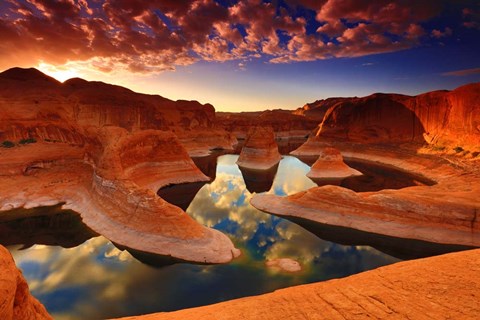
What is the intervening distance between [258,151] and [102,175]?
1155 inches

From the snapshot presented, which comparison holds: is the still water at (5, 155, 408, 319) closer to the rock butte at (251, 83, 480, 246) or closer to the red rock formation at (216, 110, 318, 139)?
the rock butte at (251, 83, 480, 246)

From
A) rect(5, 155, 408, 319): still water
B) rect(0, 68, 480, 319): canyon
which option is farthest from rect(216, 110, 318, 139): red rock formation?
rect(5, 155, 408, 319): still water

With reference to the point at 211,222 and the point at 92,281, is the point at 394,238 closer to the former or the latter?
the point at 211,222

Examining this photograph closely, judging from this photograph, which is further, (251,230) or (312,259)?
(251,230)

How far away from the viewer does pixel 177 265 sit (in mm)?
15602

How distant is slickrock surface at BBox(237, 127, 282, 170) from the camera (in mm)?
46781

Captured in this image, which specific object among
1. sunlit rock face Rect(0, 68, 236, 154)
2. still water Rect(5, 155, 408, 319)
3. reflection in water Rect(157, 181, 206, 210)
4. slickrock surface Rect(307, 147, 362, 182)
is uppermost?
sunlit rock face Rect(0, 68, 236, 154)

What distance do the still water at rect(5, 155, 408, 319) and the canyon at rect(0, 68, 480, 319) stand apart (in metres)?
1.15

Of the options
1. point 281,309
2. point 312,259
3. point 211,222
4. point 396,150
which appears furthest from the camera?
point 396,150

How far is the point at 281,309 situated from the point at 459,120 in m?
59.1

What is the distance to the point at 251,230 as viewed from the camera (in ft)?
69.4

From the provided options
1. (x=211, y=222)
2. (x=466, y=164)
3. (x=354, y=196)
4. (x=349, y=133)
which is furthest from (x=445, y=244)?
(x=349, y=133)

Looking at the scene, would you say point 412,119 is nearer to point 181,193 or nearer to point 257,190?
point 257,190

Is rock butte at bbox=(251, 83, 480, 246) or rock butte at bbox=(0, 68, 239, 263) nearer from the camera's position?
rock butte at bbox=(0, 68, 239, 263)
